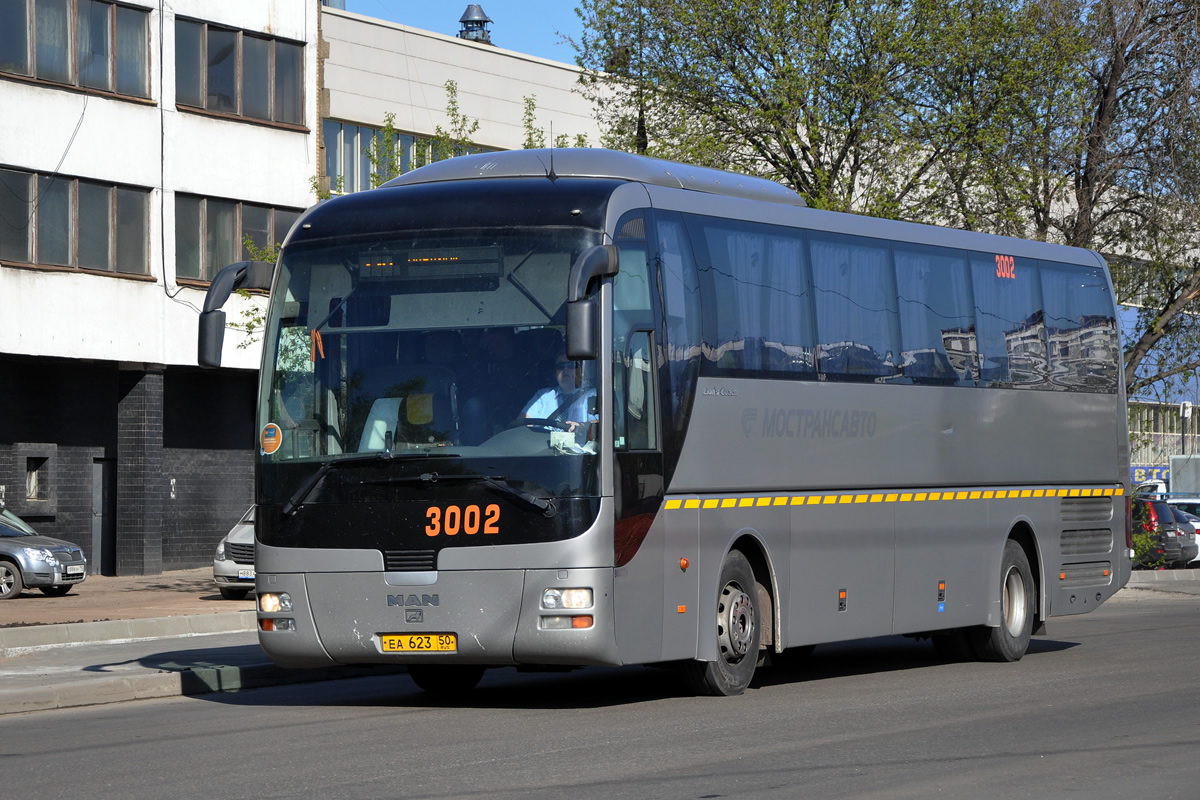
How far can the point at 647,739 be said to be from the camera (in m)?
10.7

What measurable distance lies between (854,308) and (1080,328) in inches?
185

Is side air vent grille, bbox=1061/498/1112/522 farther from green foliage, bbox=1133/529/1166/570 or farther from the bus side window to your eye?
green foliage, bbox=1133/529/1166/570

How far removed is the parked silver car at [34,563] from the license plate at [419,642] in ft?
61.5

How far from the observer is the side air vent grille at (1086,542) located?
1845 cm

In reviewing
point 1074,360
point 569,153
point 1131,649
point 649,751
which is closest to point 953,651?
point 1131,649

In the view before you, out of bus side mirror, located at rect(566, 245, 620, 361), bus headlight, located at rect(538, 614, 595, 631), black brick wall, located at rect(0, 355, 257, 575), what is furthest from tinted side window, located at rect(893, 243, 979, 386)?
black brick wall, located at rect(0, 355, 257, 575)

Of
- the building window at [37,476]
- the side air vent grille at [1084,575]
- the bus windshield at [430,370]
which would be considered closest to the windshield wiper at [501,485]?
the bus windshield at [430,370]

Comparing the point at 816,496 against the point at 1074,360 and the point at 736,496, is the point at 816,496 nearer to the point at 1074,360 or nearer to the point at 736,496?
the point at 736,496

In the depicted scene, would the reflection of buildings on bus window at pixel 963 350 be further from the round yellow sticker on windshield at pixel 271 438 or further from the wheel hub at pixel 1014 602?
the round yellow sticker on windshield at pixel 271 438

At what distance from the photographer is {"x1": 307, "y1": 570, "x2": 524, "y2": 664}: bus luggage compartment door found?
1203 centimetres

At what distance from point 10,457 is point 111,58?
7.98 meters

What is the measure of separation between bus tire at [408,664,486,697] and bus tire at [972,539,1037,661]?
17.9 feet

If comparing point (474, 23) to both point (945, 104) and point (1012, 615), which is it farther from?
point (1012, 615)

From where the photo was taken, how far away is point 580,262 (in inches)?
467
